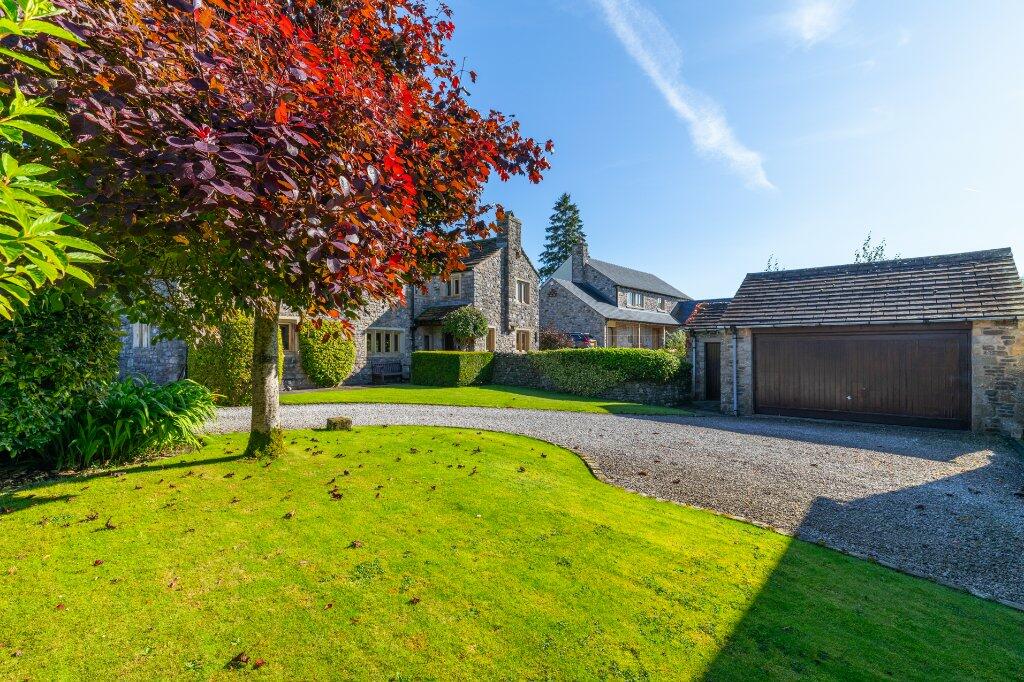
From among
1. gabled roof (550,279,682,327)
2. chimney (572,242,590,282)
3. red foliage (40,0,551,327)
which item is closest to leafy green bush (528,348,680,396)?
gabled roof (550,279,682,327)

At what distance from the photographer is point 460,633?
9.86 feet

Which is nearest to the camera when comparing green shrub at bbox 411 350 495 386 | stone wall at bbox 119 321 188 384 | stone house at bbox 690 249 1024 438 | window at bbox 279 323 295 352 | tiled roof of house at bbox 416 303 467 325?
stone house at bbox 690 249 1024 438

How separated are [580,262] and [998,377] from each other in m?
29.9

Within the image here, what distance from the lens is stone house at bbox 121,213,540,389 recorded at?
21703 mm

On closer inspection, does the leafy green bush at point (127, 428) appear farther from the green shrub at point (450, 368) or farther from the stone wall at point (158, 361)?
the green shrub at point (450, 368)

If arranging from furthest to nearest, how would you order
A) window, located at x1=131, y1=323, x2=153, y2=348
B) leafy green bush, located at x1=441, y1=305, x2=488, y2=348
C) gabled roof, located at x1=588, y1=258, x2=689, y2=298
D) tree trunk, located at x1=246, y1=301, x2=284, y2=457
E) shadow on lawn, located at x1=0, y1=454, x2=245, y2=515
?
gabled roof, located at x1=588, y1=258, x2=689, y2=298
leafy green bush, located at x1=441, y1=305, x2=488, y2=348
window, located at x1=131, y1=323, x2=153, y2=348
tree trunk, located at x1=246, y1=301, x2=284, y2=457
shadow on lawn, located at x1=0, y1=454, x2=245, y2=515

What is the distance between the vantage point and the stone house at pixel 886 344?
11.9 m

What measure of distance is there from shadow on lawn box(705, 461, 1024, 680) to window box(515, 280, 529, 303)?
75.9 ft

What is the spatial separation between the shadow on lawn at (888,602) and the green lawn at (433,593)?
→ 2 centimetres

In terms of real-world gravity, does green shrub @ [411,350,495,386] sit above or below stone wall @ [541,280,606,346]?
below

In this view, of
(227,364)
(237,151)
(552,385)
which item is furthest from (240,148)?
(552,385)

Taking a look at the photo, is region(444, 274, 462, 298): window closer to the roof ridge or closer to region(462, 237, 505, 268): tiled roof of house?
region(462, 237, 505, 268): tiled roof of house

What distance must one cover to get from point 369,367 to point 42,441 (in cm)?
1686

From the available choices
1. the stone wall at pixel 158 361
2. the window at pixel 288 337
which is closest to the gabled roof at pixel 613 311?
the window at pixel 288 337
